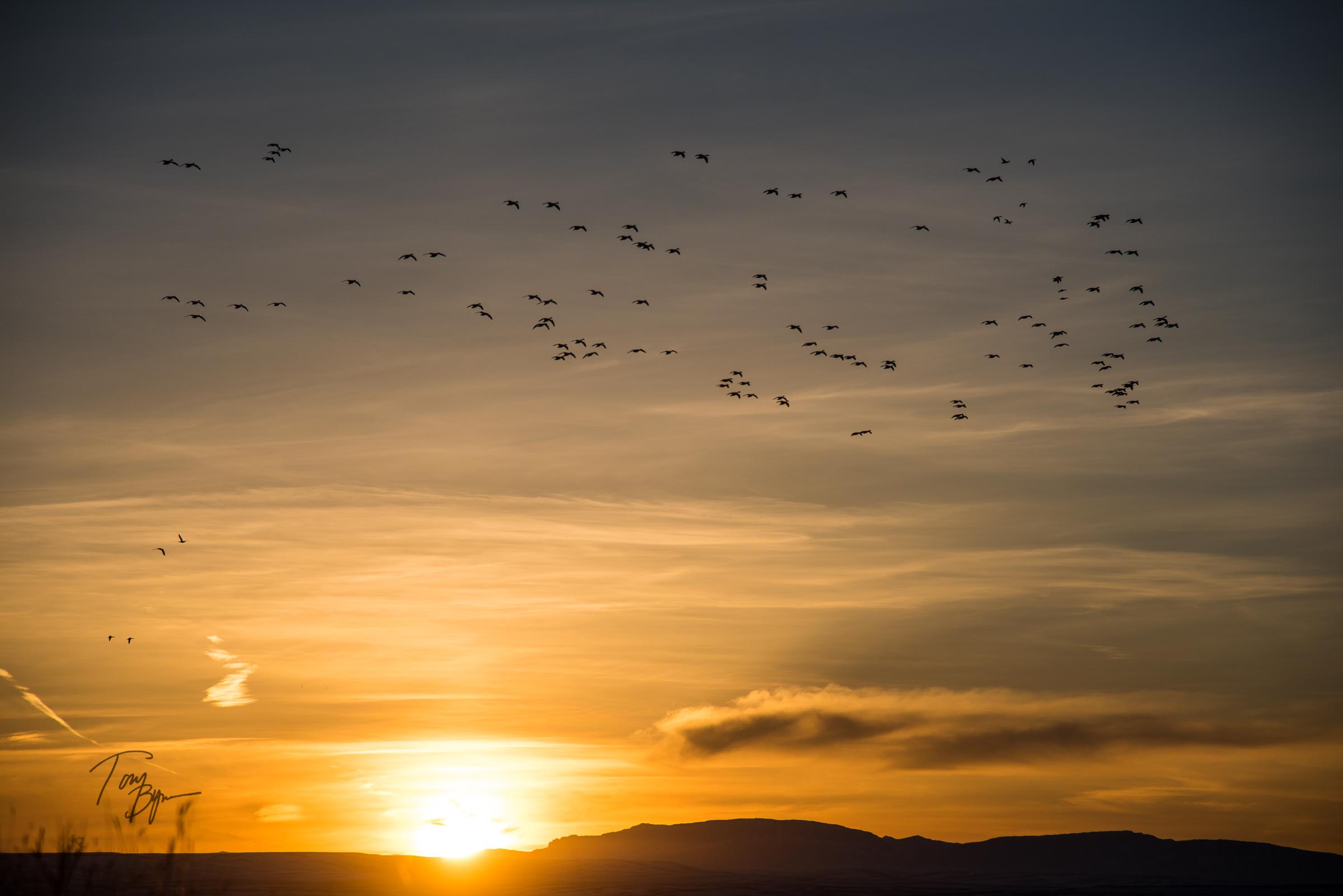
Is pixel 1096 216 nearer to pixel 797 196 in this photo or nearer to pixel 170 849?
pixel 797 196

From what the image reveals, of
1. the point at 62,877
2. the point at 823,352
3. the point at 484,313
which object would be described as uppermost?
the point at 823,352

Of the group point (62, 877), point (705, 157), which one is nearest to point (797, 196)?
point (705, 157)

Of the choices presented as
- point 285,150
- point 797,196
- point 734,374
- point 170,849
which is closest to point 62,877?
point 170,849

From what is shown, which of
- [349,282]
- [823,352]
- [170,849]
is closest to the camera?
[170,849]

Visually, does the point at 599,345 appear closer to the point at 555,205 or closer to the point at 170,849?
the point at 555,205

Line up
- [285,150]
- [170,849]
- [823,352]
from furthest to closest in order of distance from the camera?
[823,352]
[285,150]
[170,849]

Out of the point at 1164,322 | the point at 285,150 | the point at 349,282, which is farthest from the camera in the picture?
the point at 1164,322

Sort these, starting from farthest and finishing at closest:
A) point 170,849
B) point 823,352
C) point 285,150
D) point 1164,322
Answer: point 823,352
point 1164,322
point 285,150
point 170,849

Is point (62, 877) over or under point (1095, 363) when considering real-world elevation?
under

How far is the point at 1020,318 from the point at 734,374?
114 feet

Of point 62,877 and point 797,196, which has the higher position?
point 797,196

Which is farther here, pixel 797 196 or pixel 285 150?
pixel 797 196

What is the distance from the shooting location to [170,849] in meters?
25.0

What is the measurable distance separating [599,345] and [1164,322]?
216 ft
